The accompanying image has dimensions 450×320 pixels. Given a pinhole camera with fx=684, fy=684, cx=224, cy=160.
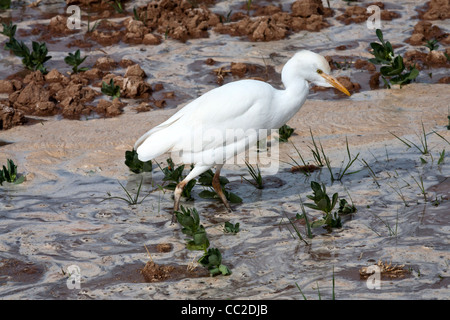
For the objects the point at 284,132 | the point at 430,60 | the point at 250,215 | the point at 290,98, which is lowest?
the point at 250,215

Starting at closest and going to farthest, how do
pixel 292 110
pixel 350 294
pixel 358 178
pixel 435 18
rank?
1. pixel 350 294
2. pixel 292 110
3. pixel 358 178
4. pixel 435 18

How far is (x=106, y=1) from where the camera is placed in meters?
10.8

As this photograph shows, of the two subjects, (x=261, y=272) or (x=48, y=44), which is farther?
(x=48, y=44)

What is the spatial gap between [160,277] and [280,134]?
266 cm

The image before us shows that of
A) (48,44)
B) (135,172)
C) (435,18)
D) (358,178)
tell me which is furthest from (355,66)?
(48,44)

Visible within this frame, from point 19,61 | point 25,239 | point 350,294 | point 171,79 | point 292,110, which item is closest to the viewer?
point 350,294

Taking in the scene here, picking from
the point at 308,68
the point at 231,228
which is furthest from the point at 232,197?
the point at 308,68

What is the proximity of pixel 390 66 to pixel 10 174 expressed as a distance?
4461 mm

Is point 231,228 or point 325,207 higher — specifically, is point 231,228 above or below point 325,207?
below

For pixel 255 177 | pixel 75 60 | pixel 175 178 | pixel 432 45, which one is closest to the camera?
pixel 175 178

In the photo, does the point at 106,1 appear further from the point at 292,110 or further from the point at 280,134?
the point at 292,110

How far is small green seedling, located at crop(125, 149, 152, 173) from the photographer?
6.10 metres

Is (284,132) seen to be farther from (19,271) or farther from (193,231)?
Answer: (19,271)

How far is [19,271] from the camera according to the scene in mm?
4641
